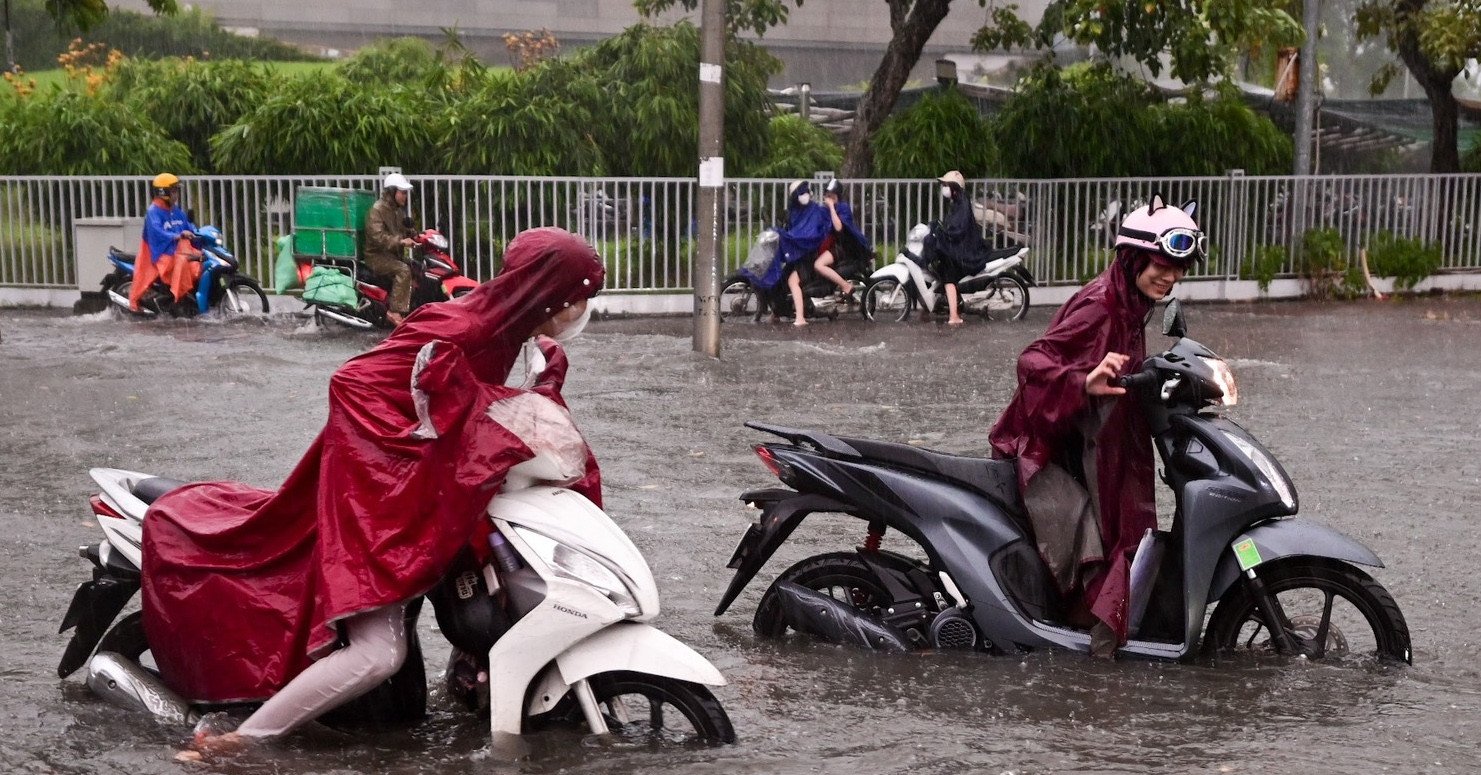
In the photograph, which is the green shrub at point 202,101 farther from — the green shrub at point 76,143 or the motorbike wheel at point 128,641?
the motorbike wheel at point 128,641

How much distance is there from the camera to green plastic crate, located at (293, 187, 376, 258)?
17344mm

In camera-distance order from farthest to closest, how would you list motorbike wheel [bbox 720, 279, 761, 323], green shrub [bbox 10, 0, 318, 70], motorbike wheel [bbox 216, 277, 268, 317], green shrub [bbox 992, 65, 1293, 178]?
1. green shrub [bbox 10, 0, 318, 70]
2. green shrub [bbox 992, 65, 1293, 178]
3. motorbike wheel [bbox 720, 279, 761, 323]
4. motorbike wheel [bbox 216, 277, 268, 317]

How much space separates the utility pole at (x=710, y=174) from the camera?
14.4 metres

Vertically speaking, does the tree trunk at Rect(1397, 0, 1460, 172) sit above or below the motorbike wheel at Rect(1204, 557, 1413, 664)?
above

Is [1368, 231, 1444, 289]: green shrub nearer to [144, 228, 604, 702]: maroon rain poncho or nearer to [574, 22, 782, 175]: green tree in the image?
[574, 22, 782, 175]: green tree

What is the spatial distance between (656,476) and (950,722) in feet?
13.4

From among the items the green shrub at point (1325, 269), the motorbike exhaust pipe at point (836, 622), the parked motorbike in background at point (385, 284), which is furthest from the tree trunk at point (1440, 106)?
the motorbike exhaust pipe at point (836, 622)

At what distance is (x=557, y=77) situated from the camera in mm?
23062

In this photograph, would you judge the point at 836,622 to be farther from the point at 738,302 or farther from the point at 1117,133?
the point at 1117,133

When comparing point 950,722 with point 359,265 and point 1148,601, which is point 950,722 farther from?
point 359,265

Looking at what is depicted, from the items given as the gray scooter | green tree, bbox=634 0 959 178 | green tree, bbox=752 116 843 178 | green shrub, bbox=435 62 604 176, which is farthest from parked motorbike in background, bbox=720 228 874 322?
the gray scooter

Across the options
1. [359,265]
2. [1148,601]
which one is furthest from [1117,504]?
[359,265]

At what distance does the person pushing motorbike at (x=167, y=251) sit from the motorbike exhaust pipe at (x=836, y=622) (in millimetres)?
12640

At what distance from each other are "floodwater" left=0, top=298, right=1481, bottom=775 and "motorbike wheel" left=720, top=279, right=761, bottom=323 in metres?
1.07
